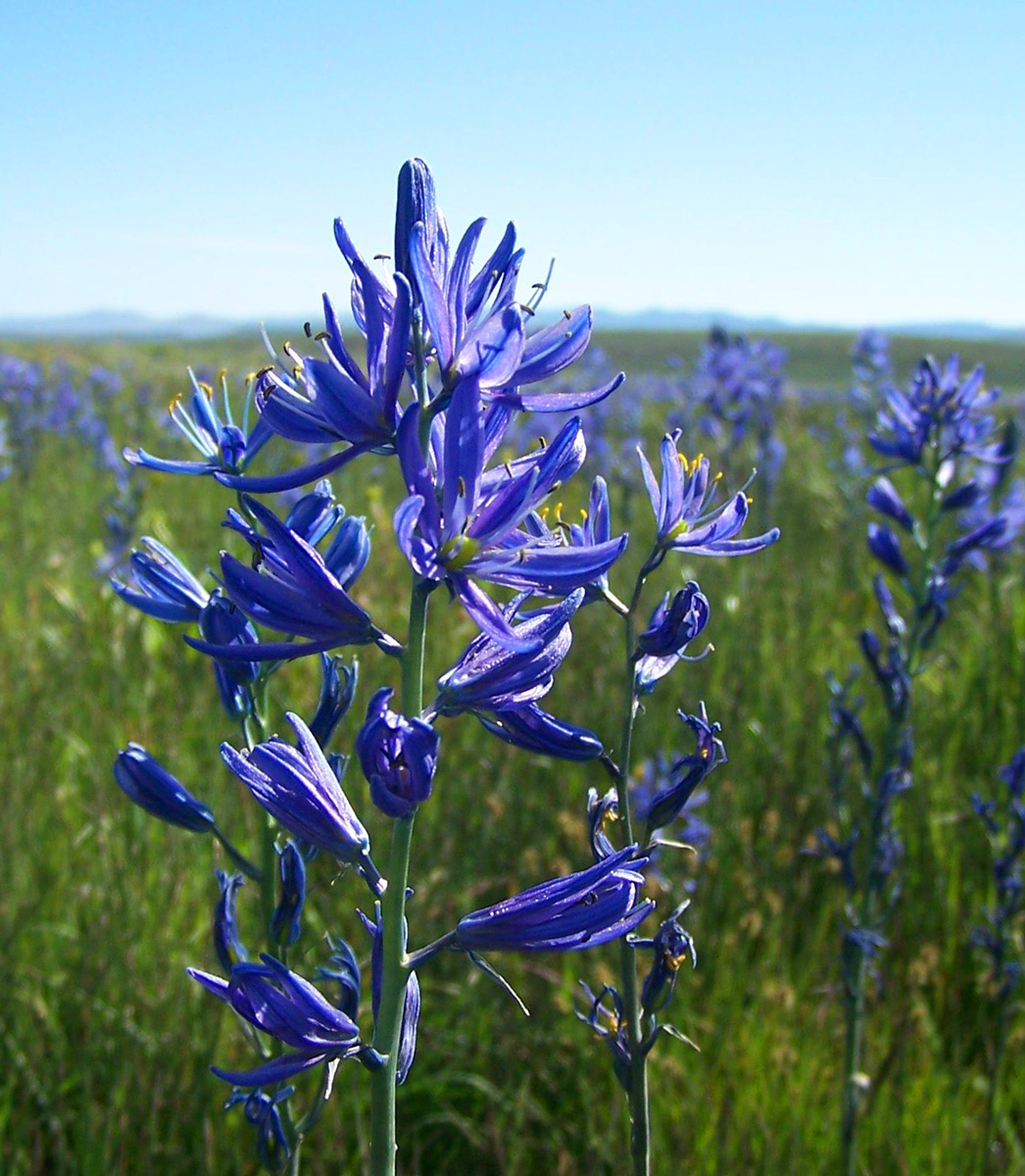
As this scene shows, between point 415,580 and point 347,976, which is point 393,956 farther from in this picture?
point 415,580

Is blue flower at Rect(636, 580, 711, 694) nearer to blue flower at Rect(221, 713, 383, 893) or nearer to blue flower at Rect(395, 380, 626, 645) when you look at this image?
blue flower at Rect(395, 380, 626, 645)

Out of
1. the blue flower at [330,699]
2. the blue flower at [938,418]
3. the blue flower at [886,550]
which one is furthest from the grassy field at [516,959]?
the blue flower at [938,418]

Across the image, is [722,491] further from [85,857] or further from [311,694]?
[85,857]

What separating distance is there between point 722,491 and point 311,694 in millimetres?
3137

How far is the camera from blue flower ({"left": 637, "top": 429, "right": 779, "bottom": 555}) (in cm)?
130

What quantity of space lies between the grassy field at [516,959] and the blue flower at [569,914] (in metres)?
0.18

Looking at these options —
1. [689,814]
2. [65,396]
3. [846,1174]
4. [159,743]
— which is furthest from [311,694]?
[65,396]

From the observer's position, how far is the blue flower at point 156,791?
1.39 meters

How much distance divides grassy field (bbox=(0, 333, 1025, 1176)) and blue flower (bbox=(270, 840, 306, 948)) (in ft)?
0.39

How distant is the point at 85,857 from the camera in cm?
299

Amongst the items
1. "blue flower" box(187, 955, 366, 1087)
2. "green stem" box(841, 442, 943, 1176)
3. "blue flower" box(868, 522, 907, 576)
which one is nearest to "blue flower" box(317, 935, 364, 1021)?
"blue flower" box(187, 955, 366, 1087)

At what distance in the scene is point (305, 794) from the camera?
3.32 ft

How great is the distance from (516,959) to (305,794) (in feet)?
6.62

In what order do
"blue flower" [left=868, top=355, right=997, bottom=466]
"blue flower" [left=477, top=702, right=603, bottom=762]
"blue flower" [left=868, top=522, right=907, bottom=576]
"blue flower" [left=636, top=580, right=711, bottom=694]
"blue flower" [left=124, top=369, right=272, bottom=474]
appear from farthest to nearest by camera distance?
"blue flower" [left=868, top=355, right=997, bottom=466], "blue flower" [left=868, top=522, right=907, bottom=576], "blue flower" [left=124, top=369, right=272, bottom=474], "blue flower" [left=636, top=580, right=711, bottom=694], "blue flower" [left=477, top=702, right=603, bottom=762]
